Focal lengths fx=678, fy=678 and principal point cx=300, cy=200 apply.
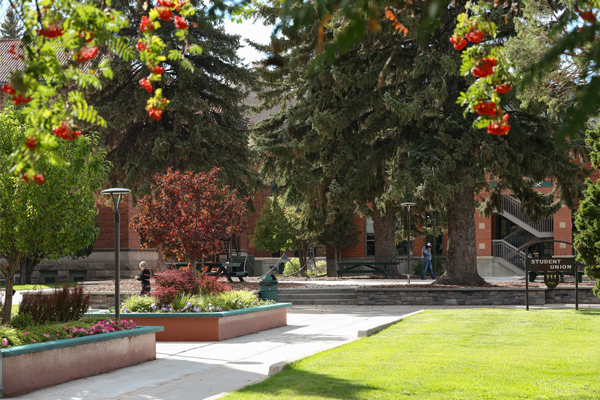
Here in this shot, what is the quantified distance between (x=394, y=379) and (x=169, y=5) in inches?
201

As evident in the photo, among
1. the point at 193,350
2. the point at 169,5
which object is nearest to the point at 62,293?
the point at 193,350

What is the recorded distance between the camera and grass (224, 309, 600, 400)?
7.21 meters

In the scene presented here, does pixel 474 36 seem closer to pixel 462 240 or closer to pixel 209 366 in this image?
pixel 209 366

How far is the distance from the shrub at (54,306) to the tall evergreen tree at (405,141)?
11.6 meters

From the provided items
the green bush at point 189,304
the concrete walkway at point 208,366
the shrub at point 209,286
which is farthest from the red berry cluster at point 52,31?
the shrub at point 209,286

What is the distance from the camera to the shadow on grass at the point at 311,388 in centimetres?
716

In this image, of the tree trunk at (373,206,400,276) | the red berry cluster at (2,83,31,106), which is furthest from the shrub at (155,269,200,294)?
the tree trunk at (373,206,400,276)

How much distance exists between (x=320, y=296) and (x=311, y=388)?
52.0 feet

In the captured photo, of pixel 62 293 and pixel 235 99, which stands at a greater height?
pixel 235 99

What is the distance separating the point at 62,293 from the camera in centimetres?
1049

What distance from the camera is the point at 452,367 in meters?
8.63

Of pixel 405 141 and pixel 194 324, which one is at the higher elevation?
pixel 405 141

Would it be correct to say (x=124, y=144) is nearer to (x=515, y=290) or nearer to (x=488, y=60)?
(x=515, y=290)

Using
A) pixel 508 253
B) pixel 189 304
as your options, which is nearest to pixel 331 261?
pixel 508 253
